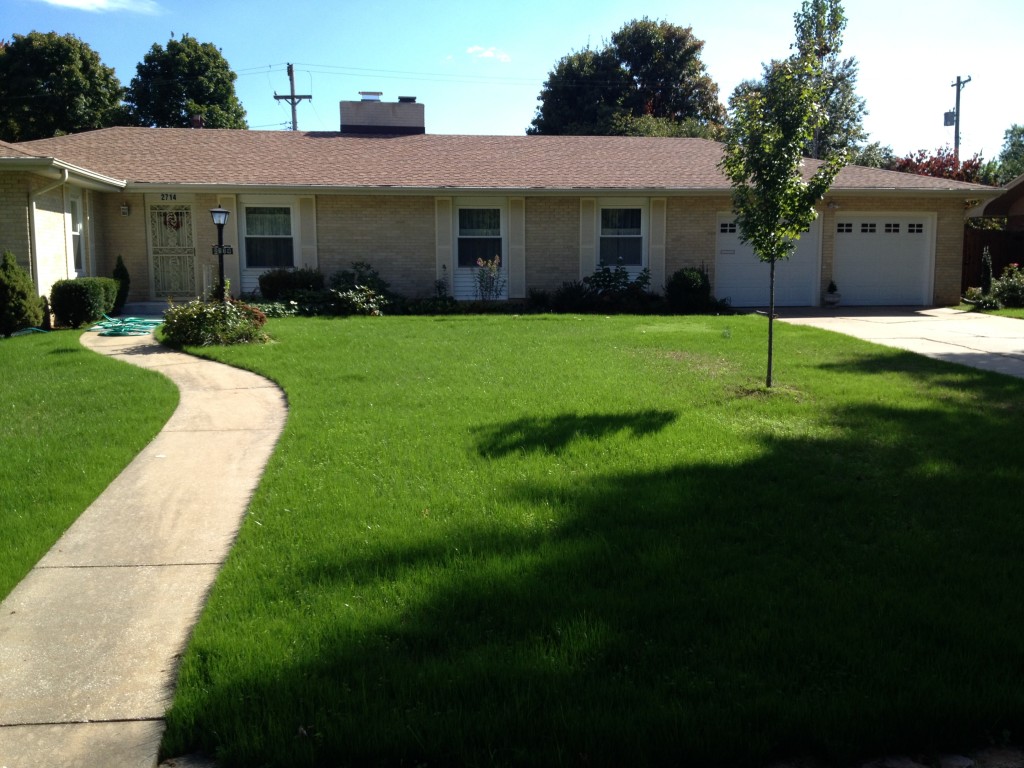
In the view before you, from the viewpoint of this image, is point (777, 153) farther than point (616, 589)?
Yes

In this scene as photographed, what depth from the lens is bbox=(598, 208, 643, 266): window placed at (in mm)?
22203

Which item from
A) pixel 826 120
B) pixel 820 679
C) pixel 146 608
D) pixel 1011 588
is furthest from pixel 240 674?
pixel 826 120

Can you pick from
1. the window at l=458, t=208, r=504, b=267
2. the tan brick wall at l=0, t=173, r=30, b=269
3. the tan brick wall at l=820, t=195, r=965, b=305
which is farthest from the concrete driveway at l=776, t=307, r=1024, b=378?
the tan brick wall at l=0, t=173, r=30, b=269

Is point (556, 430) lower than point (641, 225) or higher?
lower

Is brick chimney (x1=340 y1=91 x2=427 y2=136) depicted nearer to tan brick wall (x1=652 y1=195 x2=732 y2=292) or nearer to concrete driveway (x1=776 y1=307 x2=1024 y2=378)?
tan brick wall (x1=652 y1=195 x2=732 y2=292)

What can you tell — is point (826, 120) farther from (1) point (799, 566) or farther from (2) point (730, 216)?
(2) point (730, 216)

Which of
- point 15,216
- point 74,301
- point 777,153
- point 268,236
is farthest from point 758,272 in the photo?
point 15,216

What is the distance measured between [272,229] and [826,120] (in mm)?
14605

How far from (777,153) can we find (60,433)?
7.14 metres

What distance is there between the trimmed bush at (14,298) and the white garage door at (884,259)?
700 inches

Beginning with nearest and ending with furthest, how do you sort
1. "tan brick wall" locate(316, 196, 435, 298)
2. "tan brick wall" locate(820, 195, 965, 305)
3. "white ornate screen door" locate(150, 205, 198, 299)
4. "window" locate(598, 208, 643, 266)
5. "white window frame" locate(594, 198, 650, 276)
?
"white ornate screen door" locate(150, 205, 198, 299) < "tan brick wall" locate(316, 196, 435, 298) < "white window frame" locate(594, 198, 650, 276) < "window" locate(598, 208, 643, 266) < "tan brick wall" locate(820, 195, 965, 305)

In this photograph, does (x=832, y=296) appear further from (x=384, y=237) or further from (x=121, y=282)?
(x=121, y=282)

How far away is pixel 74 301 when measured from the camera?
52.9ft

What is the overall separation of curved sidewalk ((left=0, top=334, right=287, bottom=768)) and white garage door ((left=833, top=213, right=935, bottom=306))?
18595 mm
